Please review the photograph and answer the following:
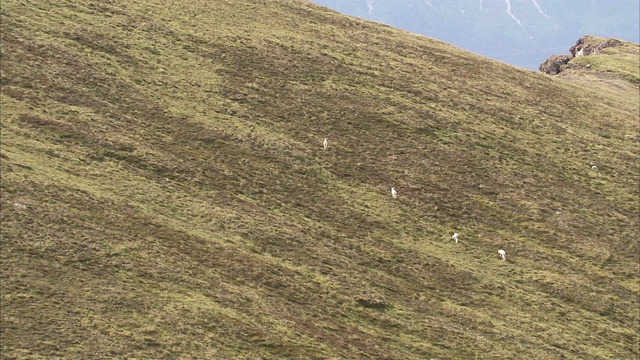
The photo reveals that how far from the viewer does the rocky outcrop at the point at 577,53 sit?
12344 cm

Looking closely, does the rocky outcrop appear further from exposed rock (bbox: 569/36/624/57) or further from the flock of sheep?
the flock of sheep

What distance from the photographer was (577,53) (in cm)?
13662

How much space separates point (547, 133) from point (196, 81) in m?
36.4

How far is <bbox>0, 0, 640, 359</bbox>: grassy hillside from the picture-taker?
4100 cm

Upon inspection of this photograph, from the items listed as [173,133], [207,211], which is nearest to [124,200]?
[207,211]

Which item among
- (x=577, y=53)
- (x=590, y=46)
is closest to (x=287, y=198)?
(x=577, y=53)

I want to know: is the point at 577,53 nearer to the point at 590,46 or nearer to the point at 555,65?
the point at 590,46

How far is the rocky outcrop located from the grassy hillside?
34.3 meters

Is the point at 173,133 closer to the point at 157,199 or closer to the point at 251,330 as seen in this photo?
the point at 157,199

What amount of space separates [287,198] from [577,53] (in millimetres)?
95900

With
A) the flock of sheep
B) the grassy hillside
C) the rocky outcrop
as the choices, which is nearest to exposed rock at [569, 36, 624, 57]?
the rocky outcrop

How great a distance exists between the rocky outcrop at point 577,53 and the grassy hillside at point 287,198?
34336 millimetres

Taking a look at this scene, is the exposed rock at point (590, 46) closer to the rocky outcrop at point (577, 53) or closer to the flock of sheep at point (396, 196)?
the rocky outcrop at point (577, 53)

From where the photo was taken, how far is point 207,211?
51.7m
